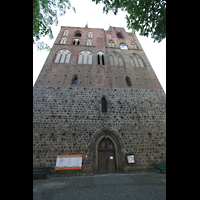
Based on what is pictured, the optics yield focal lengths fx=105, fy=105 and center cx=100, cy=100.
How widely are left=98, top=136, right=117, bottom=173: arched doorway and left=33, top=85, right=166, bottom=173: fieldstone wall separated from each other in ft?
2.23

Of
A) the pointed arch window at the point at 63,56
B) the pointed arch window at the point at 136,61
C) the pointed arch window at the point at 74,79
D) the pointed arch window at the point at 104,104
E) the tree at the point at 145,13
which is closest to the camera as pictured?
the tree at the point at 145,13

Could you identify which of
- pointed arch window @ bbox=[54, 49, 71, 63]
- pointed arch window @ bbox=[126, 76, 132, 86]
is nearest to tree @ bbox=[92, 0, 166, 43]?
pointed arch window @ bbox=[126, 76, 132, 86]

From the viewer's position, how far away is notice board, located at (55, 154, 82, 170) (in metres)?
6.02

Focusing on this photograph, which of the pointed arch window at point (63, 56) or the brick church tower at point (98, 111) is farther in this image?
the pointed arch window at point (63, 56)

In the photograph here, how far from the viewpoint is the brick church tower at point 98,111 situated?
21.7ft

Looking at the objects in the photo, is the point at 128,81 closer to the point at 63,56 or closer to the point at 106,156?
the point at 106,156

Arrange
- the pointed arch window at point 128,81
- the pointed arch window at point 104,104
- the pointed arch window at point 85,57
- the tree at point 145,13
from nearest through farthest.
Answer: the tree at point 145,13 < the pointed arch window at point 104,104 < the pointed arch window at point 128,81 < the pointed arch window at point 85,57

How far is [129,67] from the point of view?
1103 centimetres

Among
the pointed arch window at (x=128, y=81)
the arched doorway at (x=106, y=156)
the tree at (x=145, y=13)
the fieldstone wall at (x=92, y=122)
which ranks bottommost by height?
the arched doorway at (x=106, y=156)

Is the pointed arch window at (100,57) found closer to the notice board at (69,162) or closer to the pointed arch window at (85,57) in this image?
the pointed arch window at (85,57)

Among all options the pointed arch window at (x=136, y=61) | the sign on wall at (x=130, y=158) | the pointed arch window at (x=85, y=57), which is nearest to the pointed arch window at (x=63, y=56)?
the pointed arch window at (x=85, y=57)

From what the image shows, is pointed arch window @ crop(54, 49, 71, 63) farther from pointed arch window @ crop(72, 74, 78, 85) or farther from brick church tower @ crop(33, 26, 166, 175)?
pointed arch window @ crop(72, 74, 78, 85)
